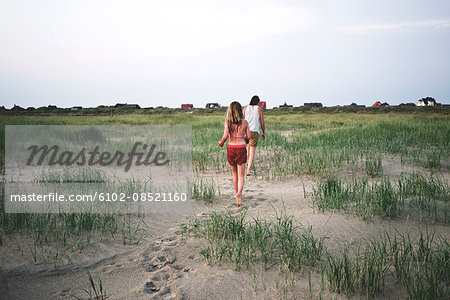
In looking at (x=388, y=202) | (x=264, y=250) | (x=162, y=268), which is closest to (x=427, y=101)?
(x=388, y=202)

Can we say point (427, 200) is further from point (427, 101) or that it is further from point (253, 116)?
point (427, 101)

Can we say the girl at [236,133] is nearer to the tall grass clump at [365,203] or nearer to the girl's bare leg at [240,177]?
the girl's bare leg at [240,177]

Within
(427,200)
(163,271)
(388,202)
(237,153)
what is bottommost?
(163,271)

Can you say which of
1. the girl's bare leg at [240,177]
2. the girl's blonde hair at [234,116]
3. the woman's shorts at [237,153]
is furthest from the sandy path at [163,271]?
the girl's blonde hair at [234,116]

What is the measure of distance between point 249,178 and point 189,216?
3.09 meters

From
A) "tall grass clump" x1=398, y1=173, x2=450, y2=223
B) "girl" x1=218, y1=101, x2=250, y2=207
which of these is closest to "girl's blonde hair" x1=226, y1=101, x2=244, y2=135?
"girl" x1=218, y1=101, x2=250, y2=207

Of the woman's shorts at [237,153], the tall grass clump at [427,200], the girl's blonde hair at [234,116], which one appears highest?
the girl's blonde hair at [234,116]

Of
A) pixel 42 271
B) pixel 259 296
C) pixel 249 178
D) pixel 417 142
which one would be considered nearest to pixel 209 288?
pixel 259 296

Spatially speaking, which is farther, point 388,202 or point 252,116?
point 252,116

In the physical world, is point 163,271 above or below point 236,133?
below

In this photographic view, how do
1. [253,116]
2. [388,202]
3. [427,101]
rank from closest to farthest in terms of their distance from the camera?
[388,202] → [253,116] → [427,101]

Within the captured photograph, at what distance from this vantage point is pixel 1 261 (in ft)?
11.6

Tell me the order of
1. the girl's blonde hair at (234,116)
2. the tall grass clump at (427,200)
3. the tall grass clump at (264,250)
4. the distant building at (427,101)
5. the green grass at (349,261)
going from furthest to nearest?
the distant building at (427,101) → the girl's blonde hair at (234,116) → the tall grass clump at (427,200) → the tall grass clump at (264,250) → the green grass at (349,261)

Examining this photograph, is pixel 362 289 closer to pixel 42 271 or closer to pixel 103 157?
pixel 42 271
